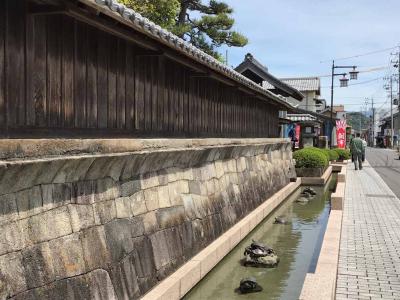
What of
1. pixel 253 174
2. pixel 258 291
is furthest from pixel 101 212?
pixel 253 174

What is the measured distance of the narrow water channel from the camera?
7949 mm

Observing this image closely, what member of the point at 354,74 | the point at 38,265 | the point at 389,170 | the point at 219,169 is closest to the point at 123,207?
the point at 38,265

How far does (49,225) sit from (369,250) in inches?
272

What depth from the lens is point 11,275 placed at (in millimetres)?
3975

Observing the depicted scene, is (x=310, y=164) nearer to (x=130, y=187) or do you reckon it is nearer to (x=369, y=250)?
(x=369, y=250)

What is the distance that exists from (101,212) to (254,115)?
1220 cm

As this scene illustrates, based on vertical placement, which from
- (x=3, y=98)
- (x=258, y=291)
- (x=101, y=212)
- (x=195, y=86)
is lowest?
(x=258, y=291)

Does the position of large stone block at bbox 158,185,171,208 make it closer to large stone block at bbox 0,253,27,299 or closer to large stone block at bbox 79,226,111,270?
large stone block at bbox 79,226,111,270

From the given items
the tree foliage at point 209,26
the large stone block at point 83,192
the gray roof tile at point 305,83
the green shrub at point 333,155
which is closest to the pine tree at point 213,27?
the tree foliage at point 209,26

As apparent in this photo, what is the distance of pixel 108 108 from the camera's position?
662 cm

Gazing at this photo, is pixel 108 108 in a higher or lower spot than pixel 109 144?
higher

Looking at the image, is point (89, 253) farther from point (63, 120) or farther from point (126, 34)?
point (126, 34)

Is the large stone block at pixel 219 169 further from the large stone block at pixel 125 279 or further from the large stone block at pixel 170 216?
the large stone block at pixel 125 279

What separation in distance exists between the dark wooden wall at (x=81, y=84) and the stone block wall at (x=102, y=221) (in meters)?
0.63
